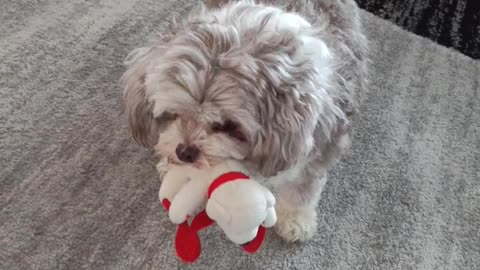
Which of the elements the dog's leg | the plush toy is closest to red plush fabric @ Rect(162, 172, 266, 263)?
the plush toy

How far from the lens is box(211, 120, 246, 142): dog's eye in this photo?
0.99 meters

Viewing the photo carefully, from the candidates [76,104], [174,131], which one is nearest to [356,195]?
[174,131]

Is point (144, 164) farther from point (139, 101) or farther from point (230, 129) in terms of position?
point (230, 129)

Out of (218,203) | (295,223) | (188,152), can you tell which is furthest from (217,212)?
(295,223)

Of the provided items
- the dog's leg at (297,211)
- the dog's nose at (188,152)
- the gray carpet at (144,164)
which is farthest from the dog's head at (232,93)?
the gray carpet at (144,164)

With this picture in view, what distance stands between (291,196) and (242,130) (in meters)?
0.43

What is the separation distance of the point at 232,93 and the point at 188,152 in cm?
15

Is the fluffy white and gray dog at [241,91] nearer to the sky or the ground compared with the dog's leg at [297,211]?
nearer to the sky

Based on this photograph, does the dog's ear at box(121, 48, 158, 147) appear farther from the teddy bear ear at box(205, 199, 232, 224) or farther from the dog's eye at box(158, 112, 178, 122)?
the teddy bear ear at box(205, 199, 232, 224)

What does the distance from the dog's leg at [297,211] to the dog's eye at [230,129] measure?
14.0 inches

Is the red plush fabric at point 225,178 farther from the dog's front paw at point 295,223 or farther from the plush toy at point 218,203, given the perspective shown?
the dog's front paw at point 295,223

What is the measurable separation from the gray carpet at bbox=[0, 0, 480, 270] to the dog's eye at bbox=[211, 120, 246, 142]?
1.62ft

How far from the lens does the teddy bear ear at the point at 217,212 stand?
39.4 inches

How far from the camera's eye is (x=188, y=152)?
3.34 ft
